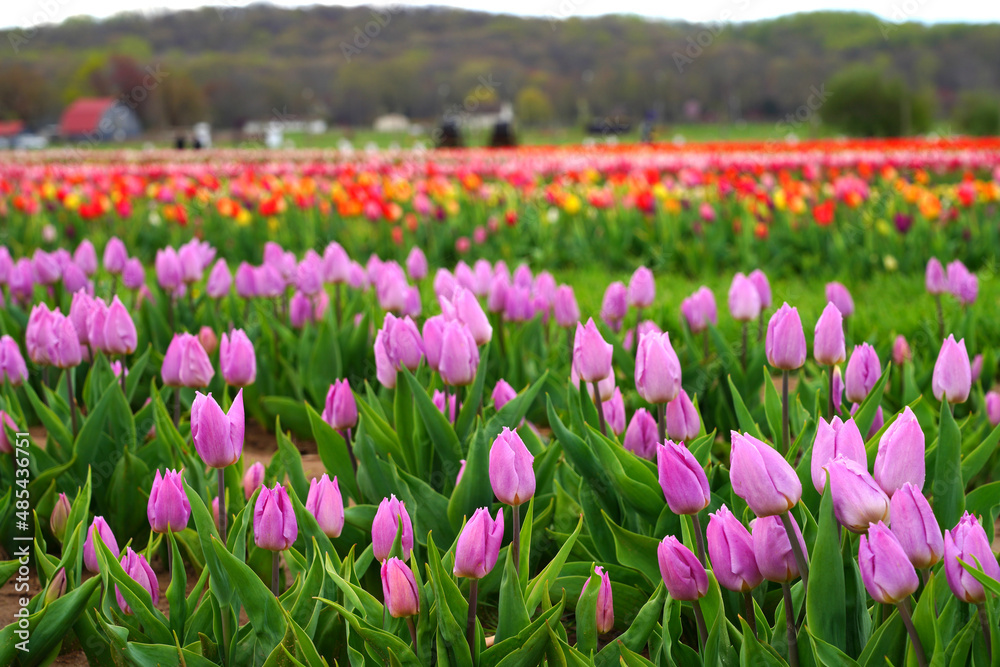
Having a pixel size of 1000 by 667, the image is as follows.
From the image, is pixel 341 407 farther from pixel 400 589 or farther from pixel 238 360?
pixel 400 589

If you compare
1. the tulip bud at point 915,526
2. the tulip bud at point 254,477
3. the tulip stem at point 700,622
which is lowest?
the tulip bud at point 254,477

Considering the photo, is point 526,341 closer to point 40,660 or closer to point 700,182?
point 40,660

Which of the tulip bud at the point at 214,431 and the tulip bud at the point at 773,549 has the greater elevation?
the tulip bud at the point at 214,431

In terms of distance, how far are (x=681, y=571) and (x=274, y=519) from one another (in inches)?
27.9

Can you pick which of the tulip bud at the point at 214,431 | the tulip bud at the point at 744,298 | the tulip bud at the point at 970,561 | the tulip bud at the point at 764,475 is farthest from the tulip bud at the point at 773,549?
the tulip bud at the point at 744,298

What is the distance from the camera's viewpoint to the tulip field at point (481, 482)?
138cm

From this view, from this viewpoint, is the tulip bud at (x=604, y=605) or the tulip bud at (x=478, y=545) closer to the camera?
the tulip bud at (x=478, y=545)

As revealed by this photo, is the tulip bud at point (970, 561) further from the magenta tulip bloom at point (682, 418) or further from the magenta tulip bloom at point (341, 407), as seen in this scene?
the magenta tulip bloom at point (341, 407)

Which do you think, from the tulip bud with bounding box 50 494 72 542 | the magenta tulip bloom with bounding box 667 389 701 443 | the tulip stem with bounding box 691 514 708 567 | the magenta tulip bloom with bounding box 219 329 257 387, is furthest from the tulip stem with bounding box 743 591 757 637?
the tulip bud with bounding box 50 494 72 542

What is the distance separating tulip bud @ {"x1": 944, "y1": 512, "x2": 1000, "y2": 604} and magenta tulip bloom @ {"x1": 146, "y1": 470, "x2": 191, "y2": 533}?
1323 millimetres

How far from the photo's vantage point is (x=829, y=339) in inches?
83.3

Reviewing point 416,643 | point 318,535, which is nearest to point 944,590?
point 416,643

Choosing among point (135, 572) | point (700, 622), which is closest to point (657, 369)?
point (700, 622)

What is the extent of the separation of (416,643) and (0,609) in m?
1.27
